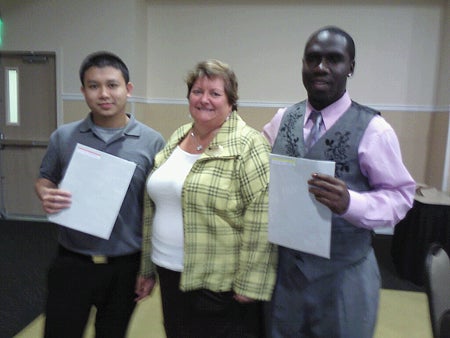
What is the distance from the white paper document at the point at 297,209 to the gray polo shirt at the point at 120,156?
0.55m

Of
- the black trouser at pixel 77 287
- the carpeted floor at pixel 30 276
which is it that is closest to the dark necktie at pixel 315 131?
the black trouser at pixel 77 287

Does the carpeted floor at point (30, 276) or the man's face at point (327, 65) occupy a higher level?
the man's face at point (327, 65)

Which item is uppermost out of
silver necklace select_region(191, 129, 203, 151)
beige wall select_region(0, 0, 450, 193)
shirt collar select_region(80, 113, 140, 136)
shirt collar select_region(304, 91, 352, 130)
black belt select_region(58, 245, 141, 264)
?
beige wall select_region(0, 0, 450, 193)

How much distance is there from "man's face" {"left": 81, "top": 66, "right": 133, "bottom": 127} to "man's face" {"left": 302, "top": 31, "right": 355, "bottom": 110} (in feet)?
2.21

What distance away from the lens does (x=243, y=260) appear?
126 cm

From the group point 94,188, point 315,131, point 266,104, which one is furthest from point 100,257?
point 266,104

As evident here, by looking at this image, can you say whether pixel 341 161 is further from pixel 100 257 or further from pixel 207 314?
pixel 100 257

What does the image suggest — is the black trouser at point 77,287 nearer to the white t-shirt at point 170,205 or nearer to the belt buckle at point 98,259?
the belt buckle at point 98,259

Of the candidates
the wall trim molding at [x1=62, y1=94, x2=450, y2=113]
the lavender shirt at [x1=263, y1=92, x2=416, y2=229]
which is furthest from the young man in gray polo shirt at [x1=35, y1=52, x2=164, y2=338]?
the wall trim molding at [x1=62, y1=94, x2=450, y2=113]

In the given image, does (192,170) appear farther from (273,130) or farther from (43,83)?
(43,83)

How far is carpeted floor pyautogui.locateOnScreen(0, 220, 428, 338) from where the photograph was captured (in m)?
2.58

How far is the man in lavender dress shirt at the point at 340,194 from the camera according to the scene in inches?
42.6

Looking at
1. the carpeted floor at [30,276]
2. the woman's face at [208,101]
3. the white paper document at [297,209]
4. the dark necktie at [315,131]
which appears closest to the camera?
the white paper document at [297,209]

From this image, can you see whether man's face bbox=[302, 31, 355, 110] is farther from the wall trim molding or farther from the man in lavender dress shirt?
the wall trim molding
